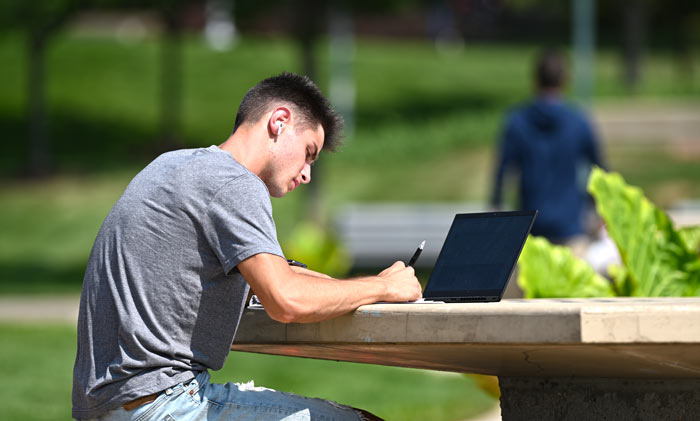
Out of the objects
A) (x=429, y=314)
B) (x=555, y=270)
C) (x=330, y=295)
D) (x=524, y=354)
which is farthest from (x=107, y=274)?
(x=555, y=270)

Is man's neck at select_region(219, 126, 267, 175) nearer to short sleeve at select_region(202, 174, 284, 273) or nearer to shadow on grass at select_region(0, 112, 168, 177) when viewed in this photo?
short sleeve at select_region(202, 174, 284, 273)

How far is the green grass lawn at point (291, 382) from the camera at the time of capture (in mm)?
6707

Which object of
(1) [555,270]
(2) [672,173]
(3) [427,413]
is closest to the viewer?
(1) [555,270]

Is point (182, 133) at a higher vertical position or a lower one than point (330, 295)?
lower

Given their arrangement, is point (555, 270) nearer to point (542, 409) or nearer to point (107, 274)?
point (542, 409)

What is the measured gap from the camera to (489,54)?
1469 inches

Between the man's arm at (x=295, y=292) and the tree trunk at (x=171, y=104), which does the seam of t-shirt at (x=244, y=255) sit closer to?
the man's arm at (x=295, y=292)

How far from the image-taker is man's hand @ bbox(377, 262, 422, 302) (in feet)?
9.60

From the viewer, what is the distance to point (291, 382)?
767 centimetres

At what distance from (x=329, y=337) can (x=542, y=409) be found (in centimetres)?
72

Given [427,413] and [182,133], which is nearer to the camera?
[427,413]

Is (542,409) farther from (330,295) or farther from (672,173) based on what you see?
(672,173)

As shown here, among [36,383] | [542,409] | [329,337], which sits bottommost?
[36,383]

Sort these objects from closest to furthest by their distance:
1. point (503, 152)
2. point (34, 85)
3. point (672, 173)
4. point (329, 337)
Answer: point (329, 337), point (503, 152), point (672, 173), point (34, 85)
